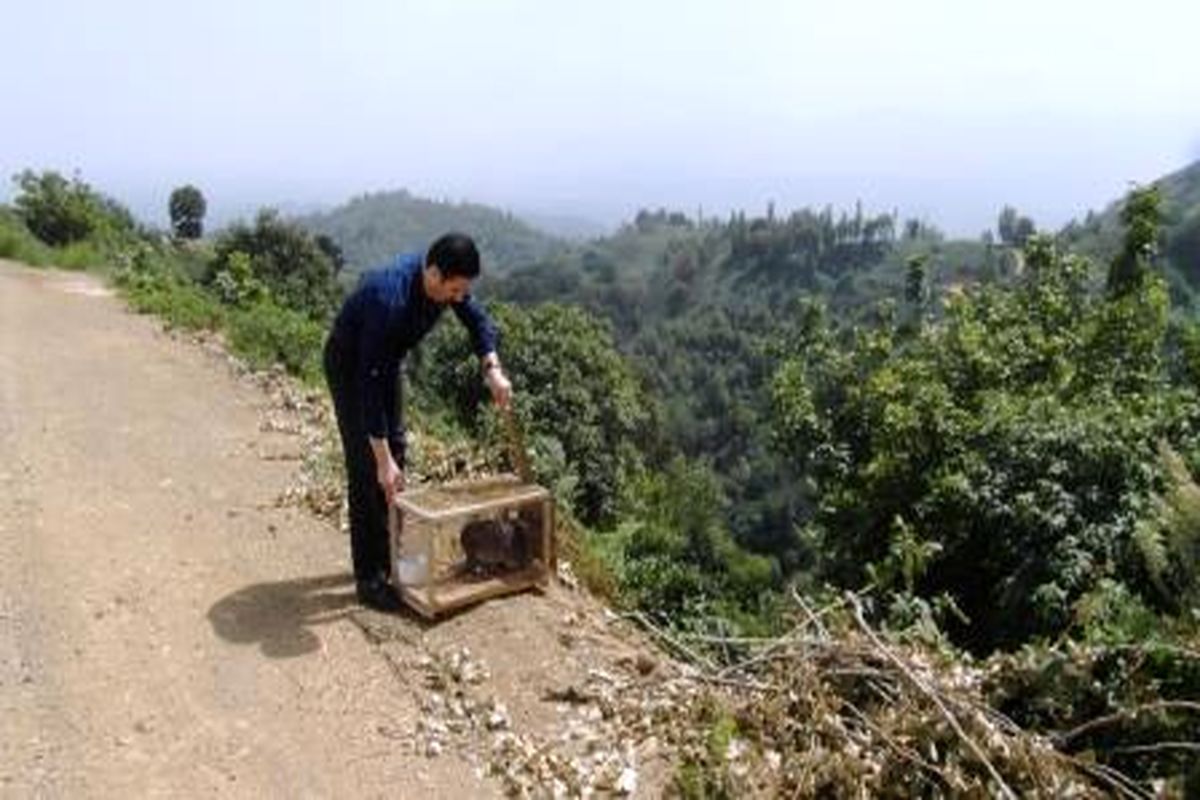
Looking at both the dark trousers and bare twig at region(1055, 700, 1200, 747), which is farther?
the dark trousers

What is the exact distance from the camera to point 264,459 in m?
9.06

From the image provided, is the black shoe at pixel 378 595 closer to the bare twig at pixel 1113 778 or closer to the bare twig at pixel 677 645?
the bare twig at pixel 677 645

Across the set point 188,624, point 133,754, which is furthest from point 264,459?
point 133,754

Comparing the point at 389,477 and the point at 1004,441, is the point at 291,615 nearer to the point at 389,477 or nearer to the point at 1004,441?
the point at 389,477

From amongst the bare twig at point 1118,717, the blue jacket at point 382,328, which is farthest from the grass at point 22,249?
the bare twig at point 1118,717

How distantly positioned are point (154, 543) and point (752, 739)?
3.80m

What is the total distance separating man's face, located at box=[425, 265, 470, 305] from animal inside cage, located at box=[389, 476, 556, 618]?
0.99m

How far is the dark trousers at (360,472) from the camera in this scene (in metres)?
6.16

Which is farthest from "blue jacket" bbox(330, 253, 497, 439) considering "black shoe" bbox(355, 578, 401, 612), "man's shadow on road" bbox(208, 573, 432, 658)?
"man's shadow on road" bbox(208, 573, 432, 658)

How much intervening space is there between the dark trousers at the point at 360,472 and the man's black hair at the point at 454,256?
75cm

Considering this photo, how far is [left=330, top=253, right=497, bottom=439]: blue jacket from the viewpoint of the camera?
5875mm

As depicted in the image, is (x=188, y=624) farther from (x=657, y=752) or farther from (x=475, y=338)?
(x=657, y=752)

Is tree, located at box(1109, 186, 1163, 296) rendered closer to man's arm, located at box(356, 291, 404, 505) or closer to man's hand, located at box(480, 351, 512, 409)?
man's hand, located at box(480, 351, 512, 409)

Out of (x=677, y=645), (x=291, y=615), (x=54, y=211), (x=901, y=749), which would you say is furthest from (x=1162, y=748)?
(x=54, y=211)
